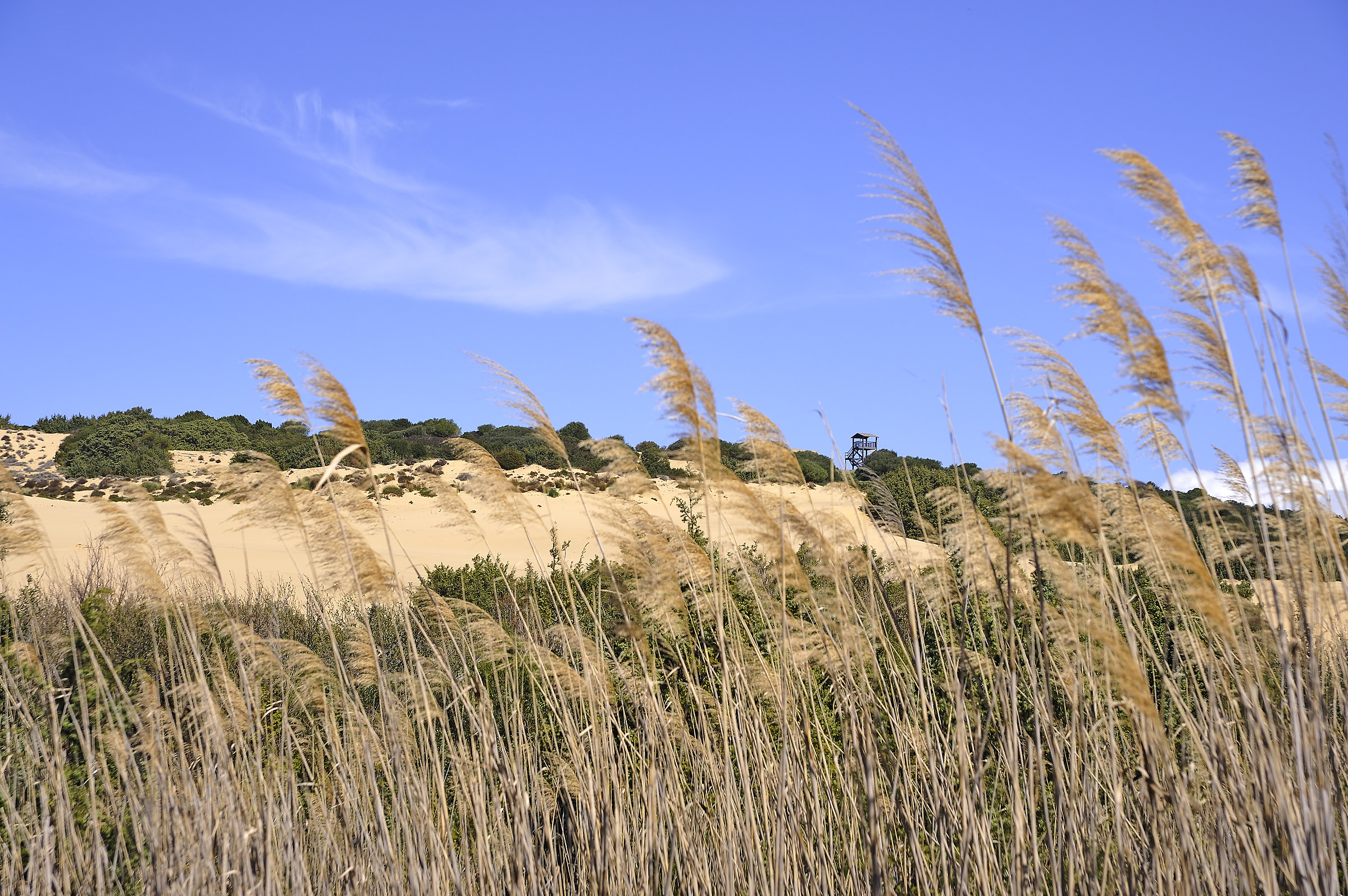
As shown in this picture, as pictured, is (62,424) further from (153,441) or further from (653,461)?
(653,461)

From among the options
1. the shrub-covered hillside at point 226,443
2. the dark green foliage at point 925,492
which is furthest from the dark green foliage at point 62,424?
the dark green foliage at point 925,492

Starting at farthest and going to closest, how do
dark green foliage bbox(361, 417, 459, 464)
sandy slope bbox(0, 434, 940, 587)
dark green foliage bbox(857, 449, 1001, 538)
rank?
dark green foliage bbox(361, 417, 459, 464), sandy slope bbox(0, 434, 940, 587), dark green foliage bbox(857, 449, 1001, 538)

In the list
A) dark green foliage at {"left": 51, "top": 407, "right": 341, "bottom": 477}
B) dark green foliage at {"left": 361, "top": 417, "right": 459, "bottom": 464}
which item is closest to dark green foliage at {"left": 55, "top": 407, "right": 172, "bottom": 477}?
dark green foliage at {"left": 51, "top": 407, "right": 341, "bottom": 477}

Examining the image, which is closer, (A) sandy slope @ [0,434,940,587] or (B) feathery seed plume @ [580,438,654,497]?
(B) feathery seed plume @ [580,438,654,497]

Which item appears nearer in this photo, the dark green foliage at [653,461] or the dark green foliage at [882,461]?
the dark green foliage at [653,461]

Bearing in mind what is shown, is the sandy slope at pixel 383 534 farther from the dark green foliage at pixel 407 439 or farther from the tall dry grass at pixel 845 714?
the tall dry grass at pixel 845 714

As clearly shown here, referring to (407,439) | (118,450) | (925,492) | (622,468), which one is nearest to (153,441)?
(118,450)

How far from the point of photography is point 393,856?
2691 millimetres

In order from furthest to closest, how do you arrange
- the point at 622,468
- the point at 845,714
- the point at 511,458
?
the point at 511,458 → the point at 622,468 → the point at 845,714

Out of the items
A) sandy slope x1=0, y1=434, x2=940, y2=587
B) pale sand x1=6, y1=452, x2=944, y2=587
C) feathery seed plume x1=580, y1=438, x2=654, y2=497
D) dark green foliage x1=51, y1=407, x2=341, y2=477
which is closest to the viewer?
feathery seed plume x1=580, y1=438, x2=654, y2=497

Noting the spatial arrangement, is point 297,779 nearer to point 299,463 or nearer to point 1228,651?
point 1228,651

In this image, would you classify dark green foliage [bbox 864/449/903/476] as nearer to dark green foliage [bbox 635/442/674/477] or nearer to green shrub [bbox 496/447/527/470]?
dark green foliage [bbox 635/442/674/477]

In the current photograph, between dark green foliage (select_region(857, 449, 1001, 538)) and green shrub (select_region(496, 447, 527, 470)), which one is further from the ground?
green shrub (select_region(496, 447, 527, 470))

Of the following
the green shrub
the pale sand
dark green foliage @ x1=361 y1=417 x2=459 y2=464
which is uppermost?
dark green foliage @ x1=361 y1=417 x2=459 y2=464
